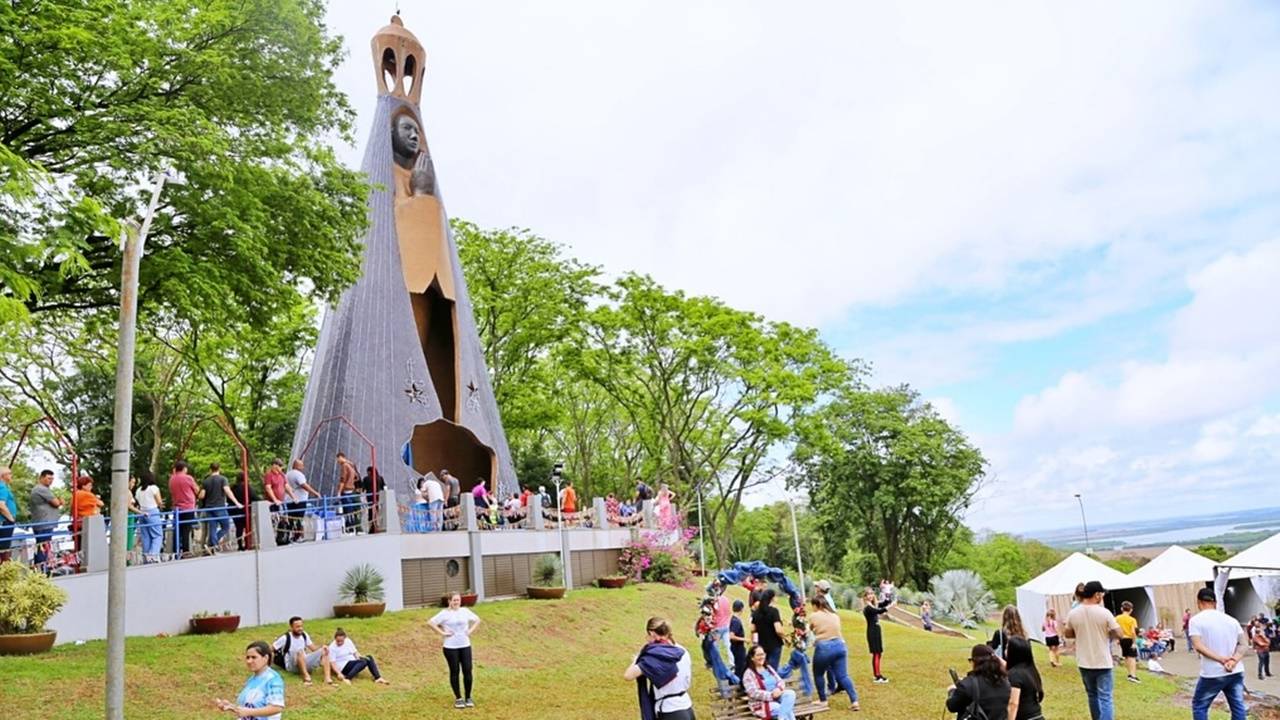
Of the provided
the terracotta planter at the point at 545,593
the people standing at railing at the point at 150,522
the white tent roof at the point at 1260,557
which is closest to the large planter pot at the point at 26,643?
the people standing at railing at the point at 150,522

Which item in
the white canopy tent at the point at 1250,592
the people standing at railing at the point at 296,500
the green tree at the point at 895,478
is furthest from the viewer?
the green tree at the point at 895,478

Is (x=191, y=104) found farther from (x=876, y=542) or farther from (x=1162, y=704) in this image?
(x=876, y=542)

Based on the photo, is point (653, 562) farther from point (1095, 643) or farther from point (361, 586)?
point (1095, 643)

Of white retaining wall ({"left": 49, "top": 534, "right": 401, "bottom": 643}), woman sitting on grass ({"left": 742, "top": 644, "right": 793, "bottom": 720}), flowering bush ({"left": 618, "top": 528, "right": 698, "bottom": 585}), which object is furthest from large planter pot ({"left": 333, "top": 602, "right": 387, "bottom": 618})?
flowering bush ({"left": 618, "top": 528, "right": 698, "bottom": 585})

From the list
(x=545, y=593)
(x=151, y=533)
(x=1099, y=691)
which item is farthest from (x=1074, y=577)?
(x=151, y=533)

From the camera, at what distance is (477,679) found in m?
14.5

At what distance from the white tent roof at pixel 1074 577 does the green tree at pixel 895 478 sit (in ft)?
58.6

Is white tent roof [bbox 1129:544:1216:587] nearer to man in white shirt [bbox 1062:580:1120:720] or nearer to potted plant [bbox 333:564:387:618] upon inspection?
potted plant [bbox 333:564:387:618]

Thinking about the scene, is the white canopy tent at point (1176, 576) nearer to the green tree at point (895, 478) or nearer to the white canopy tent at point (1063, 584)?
the white canopy tent at point (1063, 584)

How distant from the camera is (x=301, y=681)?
13.2 m

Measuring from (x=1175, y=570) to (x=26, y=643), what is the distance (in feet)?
92.6

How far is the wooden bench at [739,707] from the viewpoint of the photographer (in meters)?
9.77

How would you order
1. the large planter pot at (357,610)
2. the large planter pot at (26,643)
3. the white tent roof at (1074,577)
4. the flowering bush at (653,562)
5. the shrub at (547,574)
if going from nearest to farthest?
the large planter pot at (26,643) < the large planter pot at (357,610) < the shrub at (547,574) < the white tent roof at (1074,577) < the flowering bush at (653,562)

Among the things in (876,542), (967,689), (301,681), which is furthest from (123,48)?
(876,542)
